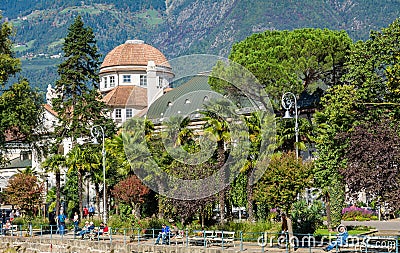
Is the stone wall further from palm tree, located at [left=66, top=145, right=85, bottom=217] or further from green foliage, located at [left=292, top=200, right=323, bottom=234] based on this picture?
palm tree, located at [left=66, top=145, right=85, bottom=217]

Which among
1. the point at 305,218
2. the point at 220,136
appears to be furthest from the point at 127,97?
the point at 305,218

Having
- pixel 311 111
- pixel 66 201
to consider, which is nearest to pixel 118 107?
pixel 66 201

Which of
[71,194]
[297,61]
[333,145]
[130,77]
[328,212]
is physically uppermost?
[130,77]

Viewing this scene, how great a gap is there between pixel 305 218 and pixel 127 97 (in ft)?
162

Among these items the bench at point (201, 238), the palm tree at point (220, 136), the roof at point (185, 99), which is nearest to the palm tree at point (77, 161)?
the roof at point (185, 99)

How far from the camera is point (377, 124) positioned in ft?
98.7

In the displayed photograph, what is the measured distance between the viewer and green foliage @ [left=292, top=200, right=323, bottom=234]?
117 feet

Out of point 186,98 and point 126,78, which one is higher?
point 126,78

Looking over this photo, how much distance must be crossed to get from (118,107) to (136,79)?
7.81 meters

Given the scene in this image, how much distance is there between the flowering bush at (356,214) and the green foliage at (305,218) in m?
12.2

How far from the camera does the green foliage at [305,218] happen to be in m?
35.8

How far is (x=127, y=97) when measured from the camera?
8406 cm

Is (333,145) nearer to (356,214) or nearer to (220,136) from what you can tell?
(220,136)

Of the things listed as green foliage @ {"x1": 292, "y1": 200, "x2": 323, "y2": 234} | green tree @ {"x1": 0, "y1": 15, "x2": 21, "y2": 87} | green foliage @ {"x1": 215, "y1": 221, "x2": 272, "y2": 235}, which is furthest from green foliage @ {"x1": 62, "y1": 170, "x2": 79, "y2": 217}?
green foliage @ {"x1": 215, "y1": 221, "x2": 272, "y2": 235}
